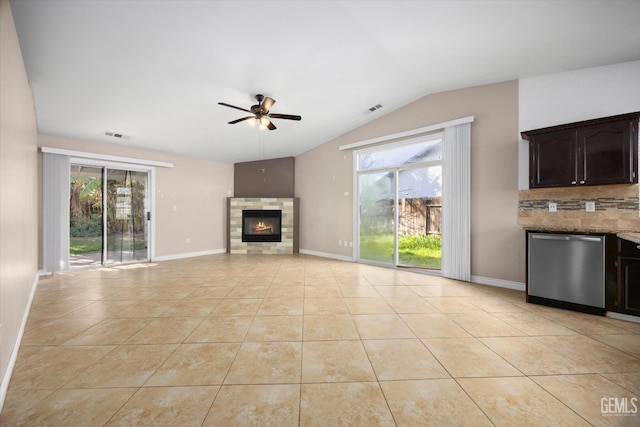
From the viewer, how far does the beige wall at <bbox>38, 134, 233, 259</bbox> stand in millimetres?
6430

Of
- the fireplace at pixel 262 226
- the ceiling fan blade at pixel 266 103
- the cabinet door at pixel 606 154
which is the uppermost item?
the ceiling fan blade at pixel 266 103

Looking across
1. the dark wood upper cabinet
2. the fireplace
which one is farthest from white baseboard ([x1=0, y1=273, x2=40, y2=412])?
the dark wood upper cabinet

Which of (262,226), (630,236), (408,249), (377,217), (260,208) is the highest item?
Result: (260,208)

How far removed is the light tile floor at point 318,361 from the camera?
1.53m

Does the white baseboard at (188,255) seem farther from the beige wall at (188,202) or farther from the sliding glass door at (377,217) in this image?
the sliding glass door at (377,217)

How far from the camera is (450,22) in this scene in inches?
112

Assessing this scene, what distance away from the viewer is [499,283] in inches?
163

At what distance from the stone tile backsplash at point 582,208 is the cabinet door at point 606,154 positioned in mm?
315

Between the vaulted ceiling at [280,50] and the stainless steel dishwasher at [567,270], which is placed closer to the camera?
the vaulted ceiling at [280,50]

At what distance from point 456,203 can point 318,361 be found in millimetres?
3690

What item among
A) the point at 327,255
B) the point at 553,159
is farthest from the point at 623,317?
the point at 327,255

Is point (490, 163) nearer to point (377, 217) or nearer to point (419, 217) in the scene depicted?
point (419, 217)

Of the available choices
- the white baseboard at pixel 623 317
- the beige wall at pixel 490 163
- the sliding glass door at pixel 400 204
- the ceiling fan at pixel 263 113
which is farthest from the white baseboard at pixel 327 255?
the white baseboard at pixel 623 317

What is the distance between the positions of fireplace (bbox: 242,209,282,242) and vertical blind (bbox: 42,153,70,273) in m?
3.74
